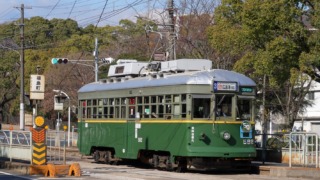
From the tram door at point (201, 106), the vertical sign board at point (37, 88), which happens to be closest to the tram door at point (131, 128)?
the tram door at point (201, 106)

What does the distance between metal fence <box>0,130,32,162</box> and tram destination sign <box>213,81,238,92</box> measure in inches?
258

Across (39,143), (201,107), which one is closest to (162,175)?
(201,107)

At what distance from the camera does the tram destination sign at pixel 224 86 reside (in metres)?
21.5

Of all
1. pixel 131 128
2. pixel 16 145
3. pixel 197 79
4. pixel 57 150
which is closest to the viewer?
pixel 197 79

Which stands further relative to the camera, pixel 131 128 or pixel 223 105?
pixel 131 128

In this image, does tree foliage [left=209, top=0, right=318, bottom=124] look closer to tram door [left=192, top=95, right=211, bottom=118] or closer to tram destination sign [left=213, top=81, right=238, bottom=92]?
tram destination sign [left=213, top=81, right=238, bottom=92]

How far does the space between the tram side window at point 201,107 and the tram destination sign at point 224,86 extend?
19.9 inches

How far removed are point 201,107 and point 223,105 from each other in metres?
0.74

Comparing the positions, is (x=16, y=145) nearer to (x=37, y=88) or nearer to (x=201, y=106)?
(x=37, y=88)

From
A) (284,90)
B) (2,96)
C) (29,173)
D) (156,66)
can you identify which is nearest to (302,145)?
(156,66)

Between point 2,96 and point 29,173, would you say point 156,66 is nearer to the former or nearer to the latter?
point 29,173

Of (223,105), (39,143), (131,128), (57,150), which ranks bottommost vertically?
(57,150)

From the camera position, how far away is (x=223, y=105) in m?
21.8

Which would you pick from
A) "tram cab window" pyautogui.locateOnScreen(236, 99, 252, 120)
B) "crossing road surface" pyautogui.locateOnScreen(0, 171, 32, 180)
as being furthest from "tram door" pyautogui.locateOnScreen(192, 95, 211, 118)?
"crossing road surface" pyautogui.locateOnScreen(0, 171, 32, 180)
